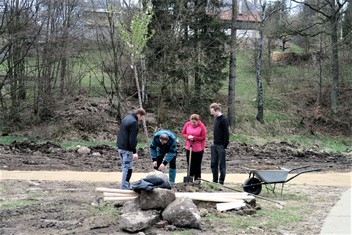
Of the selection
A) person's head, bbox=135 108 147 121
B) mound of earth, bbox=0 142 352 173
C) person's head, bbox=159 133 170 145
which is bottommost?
mound of earth, bbox=0 142 352 173

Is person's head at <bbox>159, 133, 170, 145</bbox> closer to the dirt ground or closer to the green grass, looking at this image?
the dirt ground

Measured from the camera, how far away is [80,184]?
1159 centimetres

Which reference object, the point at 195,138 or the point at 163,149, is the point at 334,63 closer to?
the point at 195,138

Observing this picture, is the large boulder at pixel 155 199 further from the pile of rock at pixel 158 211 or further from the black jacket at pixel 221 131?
the black jacket at pixel 221 131

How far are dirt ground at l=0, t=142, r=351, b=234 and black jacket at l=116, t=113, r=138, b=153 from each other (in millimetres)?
1226

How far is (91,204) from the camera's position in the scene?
29.1 ft

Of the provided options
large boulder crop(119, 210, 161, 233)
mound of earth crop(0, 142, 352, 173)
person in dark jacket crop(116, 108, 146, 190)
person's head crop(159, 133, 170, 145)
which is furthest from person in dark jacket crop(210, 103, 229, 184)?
large boulder crop(119, 210, 161, 233)

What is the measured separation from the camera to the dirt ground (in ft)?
23.9

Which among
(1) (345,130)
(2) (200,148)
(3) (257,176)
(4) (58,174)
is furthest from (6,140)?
(1) (345,130)

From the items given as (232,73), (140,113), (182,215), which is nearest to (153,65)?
(232,73)

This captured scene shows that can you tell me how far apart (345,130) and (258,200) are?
21.5 meters

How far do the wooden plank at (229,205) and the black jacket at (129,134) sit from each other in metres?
2.25

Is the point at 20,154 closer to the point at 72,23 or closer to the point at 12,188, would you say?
the point at 12,188

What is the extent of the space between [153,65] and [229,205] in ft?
62.2
